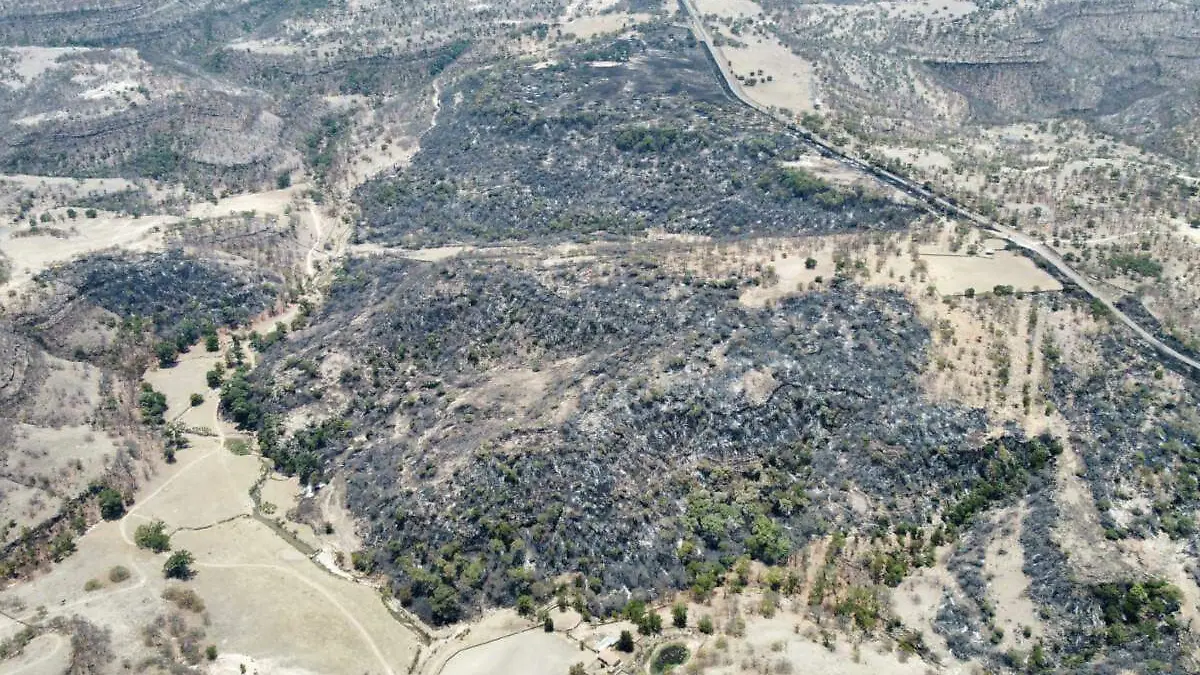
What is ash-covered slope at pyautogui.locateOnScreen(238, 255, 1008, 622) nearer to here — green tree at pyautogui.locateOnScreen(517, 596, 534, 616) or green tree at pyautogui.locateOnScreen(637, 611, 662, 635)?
green tree at pyautogui.locateOnScreen(517, 596, 534, 616)

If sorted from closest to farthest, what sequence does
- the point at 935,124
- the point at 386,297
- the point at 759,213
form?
the point at 386,297, the point at 759,213, the point at 935,124

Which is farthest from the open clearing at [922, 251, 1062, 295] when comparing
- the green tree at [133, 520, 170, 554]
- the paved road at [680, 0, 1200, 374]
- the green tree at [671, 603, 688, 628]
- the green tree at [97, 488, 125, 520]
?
the green tree at [97, 488, 125, 520]

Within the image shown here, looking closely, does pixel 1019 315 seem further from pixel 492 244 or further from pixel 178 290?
pixel 178 290

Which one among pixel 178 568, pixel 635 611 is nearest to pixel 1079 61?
pixel 635 611

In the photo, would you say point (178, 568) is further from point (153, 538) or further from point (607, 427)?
point (607, 427)

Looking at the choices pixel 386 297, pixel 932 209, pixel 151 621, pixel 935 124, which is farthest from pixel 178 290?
pixel 935 124
